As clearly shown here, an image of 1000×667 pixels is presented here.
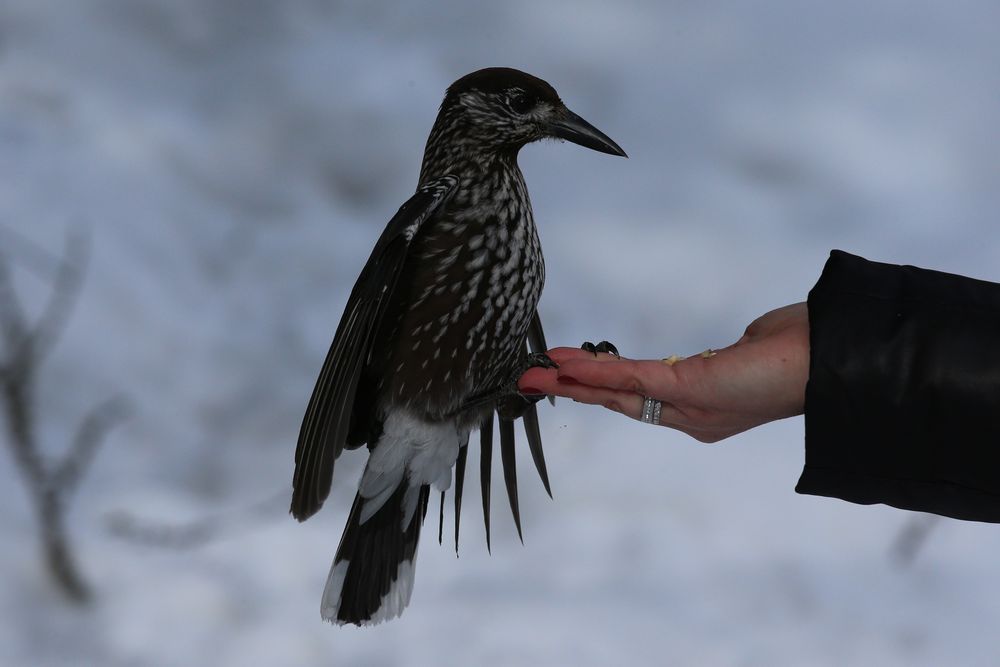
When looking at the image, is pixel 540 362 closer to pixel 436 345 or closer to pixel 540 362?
pixel 540 362

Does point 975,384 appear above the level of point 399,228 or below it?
below

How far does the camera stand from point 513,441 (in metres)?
2.59

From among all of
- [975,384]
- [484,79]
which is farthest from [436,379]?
[975,384]

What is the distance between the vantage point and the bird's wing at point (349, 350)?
79.4 inches

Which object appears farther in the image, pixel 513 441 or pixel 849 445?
pixel 513 441

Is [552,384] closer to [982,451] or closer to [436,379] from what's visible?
[436,379]

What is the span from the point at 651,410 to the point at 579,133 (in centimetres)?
71

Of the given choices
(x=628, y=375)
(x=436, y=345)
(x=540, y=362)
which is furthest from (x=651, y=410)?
(x=436, y=345)

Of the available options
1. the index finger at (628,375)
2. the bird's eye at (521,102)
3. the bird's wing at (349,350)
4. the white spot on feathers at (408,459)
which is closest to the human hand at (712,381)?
the index finger at (628,375)

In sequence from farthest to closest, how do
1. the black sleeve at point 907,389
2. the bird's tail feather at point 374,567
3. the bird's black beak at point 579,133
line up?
1. the bird's tail feather at point 374,567
2. the bird's black beak at point 579,133
3. the black sleeve at point 907,389

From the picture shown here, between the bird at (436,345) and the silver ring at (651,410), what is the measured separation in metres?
0.28

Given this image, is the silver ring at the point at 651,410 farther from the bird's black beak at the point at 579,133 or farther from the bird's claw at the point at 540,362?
the bird's black beak at the point at 579,133

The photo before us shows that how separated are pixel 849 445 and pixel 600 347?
82cm

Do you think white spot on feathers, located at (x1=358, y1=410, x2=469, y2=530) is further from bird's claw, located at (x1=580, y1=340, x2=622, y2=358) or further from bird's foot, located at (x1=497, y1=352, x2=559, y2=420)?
bird's claw, located at (x1=580, y1=340, x2=622, y2=358)
